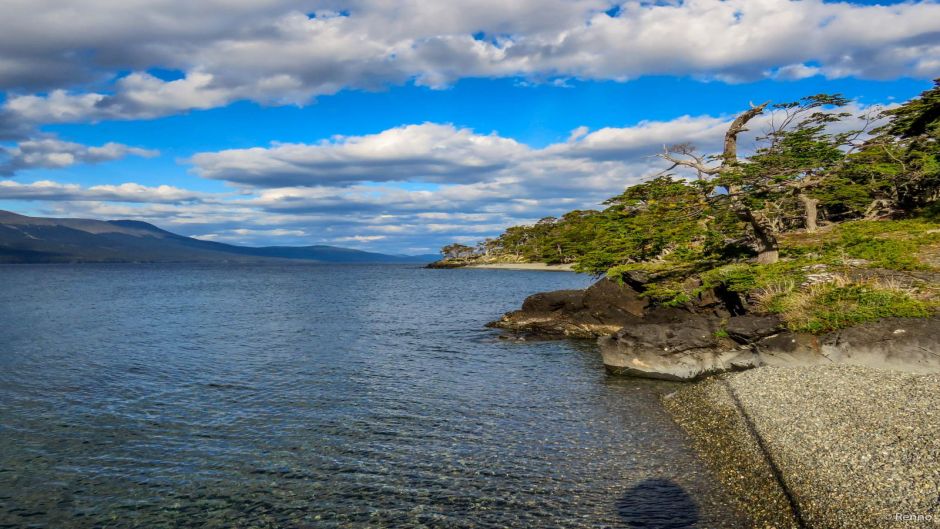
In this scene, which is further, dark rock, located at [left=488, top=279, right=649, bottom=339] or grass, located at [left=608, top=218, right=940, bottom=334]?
dark rock, located at [left=488, top=279, right=649, bottom=339]

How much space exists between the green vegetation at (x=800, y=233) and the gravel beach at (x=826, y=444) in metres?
5.03

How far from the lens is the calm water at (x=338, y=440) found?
479 inches

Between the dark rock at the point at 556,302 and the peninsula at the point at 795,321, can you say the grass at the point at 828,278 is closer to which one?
the peninsula at the point at 795,321

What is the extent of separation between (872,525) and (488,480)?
7977mm

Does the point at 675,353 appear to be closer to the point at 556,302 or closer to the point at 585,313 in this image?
the point at 585,313

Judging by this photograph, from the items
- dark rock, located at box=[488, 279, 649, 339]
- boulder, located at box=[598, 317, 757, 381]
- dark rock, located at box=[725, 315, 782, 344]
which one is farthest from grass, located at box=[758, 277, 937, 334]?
dark rock, located at box=[488, 279, 649, 339]

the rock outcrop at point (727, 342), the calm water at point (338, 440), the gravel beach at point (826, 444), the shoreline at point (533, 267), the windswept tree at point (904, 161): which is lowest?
the calm water at point (338, 440)

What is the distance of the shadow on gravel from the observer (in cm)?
1127

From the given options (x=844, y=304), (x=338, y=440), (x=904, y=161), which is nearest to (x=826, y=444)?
(x=844, y=304)

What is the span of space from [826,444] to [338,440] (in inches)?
536

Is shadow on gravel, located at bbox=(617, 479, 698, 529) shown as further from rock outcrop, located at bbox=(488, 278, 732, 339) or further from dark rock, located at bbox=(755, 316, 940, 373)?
rock outcrop, located at bbox=(488, 278, 732, 339)

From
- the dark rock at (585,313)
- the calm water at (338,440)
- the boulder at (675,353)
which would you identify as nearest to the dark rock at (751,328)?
the boulder at (675,353)

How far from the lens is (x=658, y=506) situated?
12.0 metres

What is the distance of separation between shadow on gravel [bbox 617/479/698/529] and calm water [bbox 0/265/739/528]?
5 centimetres
